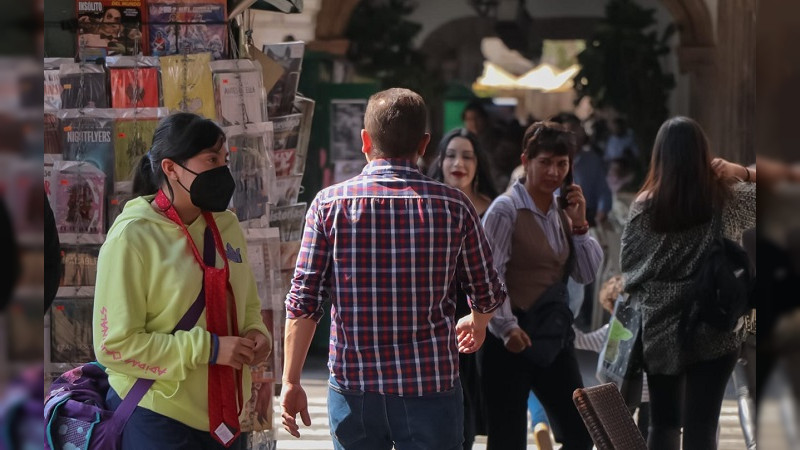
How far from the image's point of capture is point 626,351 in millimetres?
5316

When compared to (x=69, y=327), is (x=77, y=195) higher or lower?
higher

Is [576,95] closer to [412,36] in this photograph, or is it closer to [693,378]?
[412,36]

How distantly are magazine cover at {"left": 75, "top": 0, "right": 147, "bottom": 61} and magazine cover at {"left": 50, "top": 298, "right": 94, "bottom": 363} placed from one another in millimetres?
893

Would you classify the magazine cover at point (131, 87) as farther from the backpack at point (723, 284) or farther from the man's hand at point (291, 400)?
the backpack at point (723, 284)

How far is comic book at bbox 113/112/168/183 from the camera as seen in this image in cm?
461

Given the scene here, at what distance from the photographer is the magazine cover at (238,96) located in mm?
4734

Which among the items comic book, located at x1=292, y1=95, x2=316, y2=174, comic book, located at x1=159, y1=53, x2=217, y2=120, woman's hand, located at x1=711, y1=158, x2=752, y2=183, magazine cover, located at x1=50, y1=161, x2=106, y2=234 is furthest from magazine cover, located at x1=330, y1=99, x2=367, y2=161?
magazine cover, located at x1=50, y1=161, x2=106, y2=234

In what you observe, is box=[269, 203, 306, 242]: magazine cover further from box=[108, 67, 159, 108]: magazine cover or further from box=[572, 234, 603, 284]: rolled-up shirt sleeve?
box=[572, 234, 603, 284]: rolled-up shirt sleeve

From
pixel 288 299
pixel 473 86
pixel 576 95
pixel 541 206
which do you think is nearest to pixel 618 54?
pixel 576 95

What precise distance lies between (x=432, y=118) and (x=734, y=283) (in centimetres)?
952

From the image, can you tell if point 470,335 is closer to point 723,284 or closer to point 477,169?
point 723,284

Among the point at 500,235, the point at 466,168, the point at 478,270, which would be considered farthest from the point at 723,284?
the point at 478,270

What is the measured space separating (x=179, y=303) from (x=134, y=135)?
123 centimetres

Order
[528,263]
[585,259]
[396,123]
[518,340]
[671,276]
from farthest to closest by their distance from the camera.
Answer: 1. [585,259]
2. [528,263]
3. [671,276]
4. [518,340]
5. [396,123]
